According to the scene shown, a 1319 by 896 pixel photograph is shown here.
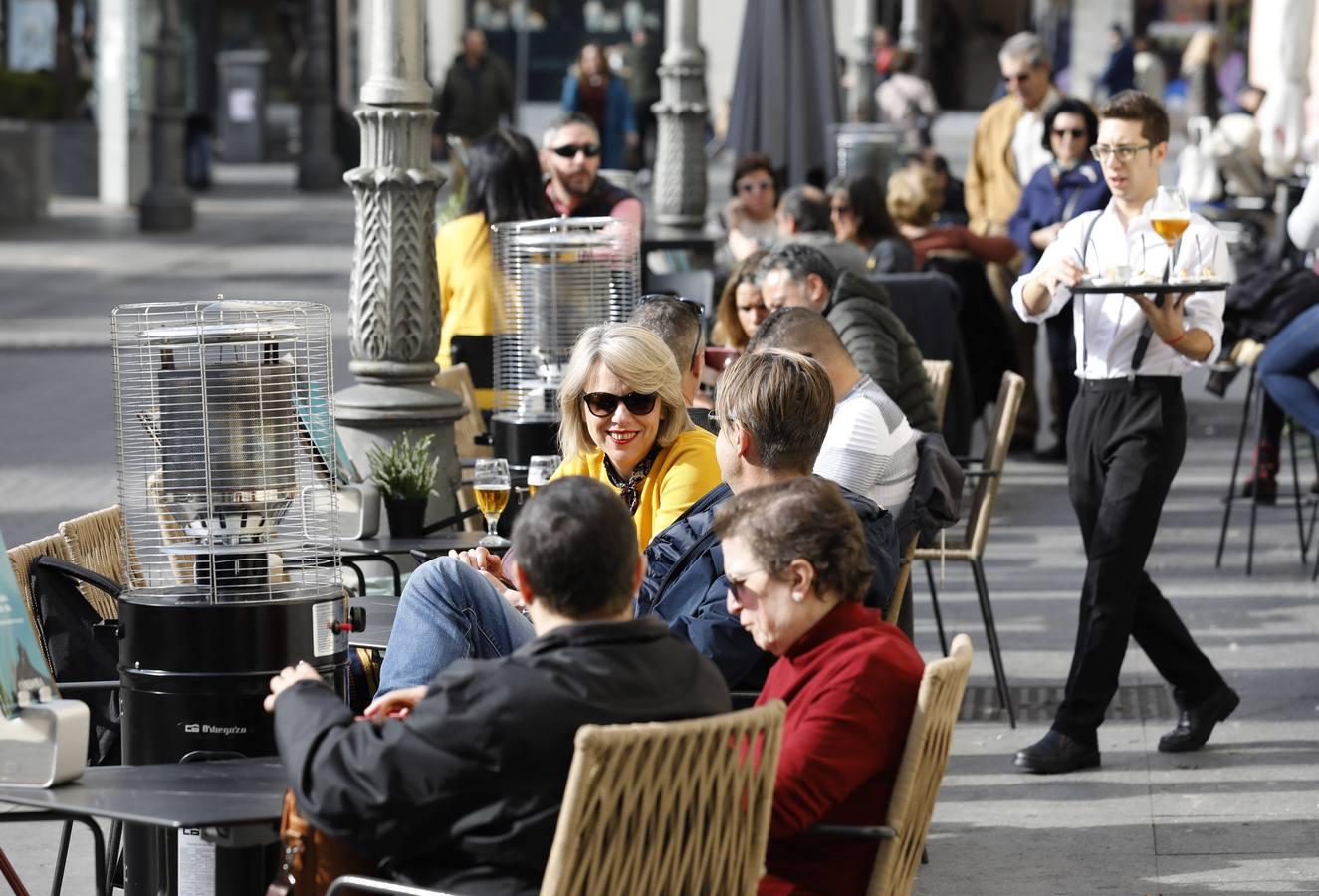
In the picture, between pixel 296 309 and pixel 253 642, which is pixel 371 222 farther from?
pixel 253 642

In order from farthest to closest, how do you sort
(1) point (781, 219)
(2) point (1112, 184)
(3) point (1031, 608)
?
1. (1) point (781, 219)
2. (3) point (1031, 608)
3. (2) point (1112, 184)

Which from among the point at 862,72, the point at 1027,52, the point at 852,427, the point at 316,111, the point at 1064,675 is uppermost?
the point at 862,72

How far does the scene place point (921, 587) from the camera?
9.26 metres

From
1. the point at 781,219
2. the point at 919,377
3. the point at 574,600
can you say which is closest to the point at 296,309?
the point at 574,600

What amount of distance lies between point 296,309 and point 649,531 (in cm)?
111

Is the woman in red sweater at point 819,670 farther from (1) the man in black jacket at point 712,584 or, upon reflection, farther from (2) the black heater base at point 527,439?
(2) the black heater base at point 527,439

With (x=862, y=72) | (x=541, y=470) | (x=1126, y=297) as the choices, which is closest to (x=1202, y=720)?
(x=1126, y=297)

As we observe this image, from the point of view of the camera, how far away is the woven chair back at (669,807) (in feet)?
10.5

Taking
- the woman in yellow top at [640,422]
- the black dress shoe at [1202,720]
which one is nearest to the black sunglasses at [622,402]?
the woman in yellow top at [640,422]

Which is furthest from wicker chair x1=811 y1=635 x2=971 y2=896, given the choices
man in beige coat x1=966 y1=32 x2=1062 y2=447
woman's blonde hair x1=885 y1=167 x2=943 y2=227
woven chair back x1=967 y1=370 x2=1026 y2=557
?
man in beige coat x1=966 y1=32 x2=1062 y2=447

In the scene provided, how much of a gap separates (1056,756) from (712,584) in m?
2.17

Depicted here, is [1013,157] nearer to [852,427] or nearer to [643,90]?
[852,427]

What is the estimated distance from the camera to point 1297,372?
8734mm

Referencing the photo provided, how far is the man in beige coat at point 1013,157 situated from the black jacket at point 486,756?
8802 mm
